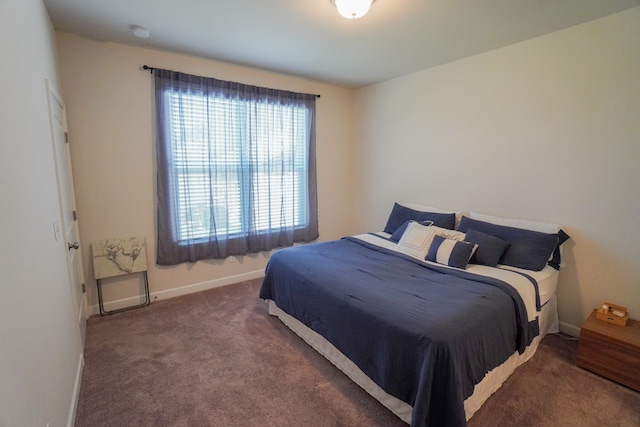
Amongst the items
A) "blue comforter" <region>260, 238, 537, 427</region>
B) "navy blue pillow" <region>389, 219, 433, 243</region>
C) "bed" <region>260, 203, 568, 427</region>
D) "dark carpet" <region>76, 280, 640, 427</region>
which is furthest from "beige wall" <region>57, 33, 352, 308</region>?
"navy blue pillow" <region>389, 219, 433, 243</region>

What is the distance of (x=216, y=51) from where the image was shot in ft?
9.68

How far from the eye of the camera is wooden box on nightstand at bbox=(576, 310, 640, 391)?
1.94 meters

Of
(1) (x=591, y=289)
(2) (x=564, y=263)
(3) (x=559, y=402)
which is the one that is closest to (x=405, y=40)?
(2) (x=564, y=263)

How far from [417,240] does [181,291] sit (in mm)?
2613

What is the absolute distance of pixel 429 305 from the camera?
1801mm

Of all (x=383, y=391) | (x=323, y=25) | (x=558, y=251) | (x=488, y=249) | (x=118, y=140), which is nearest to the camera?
(x=383, y=391)

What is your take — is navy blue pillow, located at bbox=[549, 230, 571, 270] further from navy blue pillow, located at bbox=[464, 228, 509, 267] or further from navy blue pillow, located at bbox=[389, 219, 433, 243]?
navy blue pillow, located at bbox=[389, 219, 433, 243]

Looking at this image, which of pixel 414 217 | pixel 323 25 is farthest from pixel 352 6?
pixel 414 217

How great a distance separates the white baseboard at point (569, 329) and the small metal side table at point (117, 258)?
400 cm

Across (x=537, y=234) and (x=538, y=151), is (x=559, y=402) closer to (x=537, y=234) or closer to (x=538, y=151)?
(x=537, y=234)

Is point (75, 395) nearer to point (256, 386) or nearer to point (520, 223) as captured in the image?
point (256, 386)

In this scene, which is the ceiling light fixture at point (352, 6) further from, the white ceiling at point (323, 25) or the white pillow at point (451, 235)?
the white pillow at point (451, 235)

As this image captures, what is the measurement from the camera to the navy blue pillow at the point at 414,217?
3.14 meters

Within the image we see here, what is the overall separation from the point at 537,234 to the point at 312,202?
2.58m
